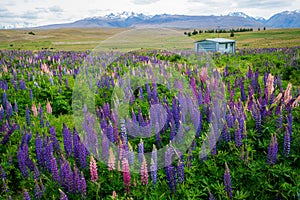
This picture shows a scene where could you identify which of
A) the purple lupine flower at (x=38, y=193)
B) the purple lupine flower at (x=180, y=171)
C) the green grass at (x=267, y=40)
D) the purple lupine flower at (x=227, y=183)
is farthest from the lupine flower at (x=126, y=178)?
the green grass at (x=267, y=40)

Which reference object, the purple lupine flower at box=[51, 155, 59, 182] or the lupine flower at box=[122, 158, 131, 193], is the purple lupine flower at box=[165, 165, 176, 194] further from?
the purple lupine flower at box=[51, 155, 59, 182]

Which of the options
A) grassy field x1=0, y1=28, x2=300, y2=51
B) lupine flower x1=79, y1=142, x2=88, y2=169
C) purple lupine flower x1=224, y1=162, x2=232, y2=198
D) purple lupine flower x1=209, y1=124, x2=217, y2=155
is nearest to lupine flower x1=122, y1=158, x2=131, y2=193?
lupine flower x1=79, y1=142, x2=88, y2=169

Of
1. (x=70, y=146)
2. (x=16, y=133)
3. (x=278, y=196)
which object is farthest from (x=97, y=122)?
(x=278, y=196)

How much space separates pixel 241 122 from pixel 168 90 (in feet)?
11.9

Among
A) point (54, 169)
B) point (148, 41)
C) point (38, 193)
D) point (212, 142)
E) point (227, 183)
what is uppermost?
point (148, 41)

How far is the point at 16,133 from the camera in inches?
229

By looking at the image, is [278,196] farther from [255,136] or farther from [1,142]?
[1,142]

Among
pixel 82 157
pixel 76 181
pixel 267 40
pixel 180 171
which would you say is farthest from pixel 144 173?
pixel 267 40

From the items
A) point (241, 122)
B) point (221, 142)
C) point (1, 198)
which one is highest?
point (241, 122)

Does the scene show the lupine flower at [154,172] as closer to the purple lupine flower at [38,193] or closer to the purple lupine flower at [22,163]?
the purple lupine flower at [38,193]

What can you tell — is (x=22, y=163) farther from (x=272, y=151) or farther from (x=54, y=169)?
(x=272, y=151)

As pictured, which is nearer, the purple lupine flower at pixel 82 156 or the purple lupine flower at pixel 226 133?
the purple lupine flower at pixel 82 156

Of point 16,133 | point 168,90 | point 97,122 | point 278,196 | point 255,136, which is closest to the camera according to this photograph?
point 278,196

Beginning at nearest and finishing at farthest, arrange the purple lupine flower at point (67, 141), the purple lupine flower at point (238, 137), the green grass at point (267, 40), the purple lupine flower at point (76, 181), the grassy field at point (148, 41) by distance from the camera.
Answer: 1. the purple lupine flower at point (76, 181)
2. the purple lupine flower at point (238, 137)
3. the purple lupine flower at point (67, 141)
4. the grassy field at point (148, 41)
5. the green grass at point (267, 40)
